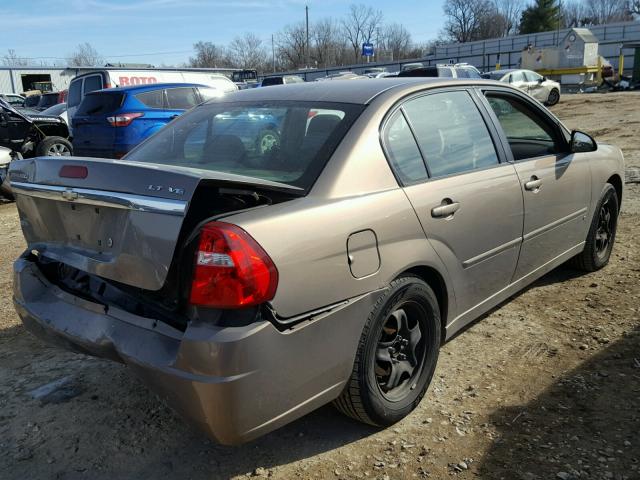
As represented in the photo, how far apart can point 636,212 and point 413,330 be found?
5142 mm

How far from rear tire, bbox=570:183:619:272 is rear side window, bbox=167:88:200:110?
24.9ft

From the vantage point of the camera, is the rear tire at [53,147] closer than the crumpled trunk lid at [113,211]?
No

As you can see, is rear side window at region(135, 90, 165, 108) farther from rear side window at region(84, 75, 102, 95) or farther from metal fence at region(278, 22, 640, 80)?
metal fence at region(278, 22, 640, 80)

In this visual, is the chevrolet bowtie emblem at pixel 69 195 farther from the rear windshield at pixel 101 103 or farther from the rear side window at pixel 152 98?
the rear side window at pixel 152 98

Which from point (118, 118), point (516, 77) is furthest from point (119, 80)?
point (516, 77)

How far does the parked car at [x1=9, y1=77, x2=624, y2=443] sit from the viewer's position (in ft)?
7.01

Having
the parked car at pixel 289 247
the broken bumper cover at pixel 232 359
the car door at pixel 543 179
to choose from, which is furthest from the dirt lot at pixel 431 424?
the car door at pixel 543 179

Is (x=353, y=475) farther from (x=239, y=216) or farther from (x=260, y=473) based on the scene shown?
(x=239, y=216)

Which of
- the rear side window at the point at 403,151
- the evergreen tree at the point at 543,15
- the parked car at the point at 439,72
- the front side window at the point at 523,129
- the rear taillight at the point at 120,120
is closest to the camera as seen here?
the rear side window at the point at 403,151

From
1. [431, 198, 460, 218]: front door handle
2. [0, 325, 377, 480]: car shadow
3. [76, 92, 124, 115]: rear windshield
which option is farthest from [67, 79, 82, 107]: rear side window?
[431, 198, 460, 218]: front door handle

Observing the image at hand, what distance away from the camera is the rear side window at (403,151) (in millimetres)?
2840

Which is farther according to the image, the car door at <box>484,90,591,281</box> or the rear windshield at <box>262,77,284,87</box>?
the rear windshield at <box>262,77,284,87</box>

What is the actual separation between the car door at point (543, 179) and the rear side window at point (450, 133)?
246mm

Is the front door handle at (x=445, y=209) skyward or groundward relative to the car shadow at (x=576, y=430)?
skyward
